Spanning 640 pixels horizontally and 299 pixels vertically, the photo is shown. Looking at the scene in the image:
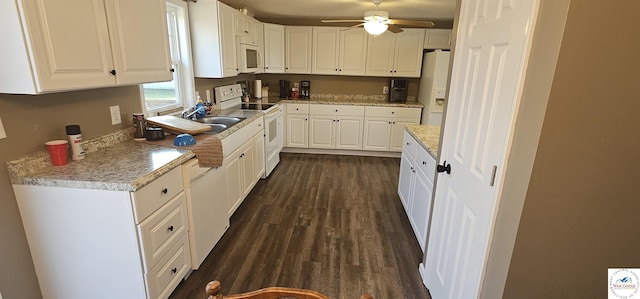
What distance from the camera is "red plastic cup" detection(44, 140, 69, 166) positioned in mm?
1520

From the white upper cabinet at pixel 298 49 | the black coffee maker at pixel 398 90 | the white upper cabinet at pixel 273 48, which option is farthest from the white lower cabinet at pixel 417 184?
the white upper cabinet at pixel 273 48

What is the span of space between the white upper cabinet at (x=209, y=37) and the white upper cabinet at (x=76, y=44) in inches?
41.5

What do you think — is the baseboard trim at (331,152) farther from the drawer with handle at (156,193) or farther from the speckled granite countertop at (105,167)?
the drawer with handle at (156,193)

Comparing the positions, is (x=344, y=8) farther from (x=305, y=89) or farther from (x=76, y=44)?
(x=76, y=44)

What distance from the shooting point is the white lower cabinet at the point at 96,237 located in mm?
1417

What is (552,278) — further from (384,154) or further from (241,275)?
(384,154)

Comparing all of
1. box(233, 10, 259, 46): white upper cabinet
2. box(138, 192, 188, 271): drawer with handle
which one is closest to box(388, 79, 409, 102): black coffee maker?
box(233, 10, 259, 46): white upper cabinet

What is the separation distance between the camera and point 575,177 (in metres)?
0.95

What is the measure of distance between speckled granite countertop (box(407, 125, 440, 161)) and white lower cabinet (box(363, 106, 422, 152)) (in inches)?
66.6

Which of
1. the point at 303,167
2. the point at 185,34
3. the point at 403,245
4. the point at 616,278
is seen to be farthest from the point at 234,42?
the point at 616,278

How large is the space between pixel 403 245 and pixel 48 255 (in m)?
2.29

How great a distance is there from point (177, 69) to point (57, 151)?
1.62 meters

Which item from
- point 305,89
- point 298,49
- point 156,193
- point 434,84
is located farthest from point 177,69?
point 434,84

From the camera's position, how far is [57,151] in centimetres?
154
